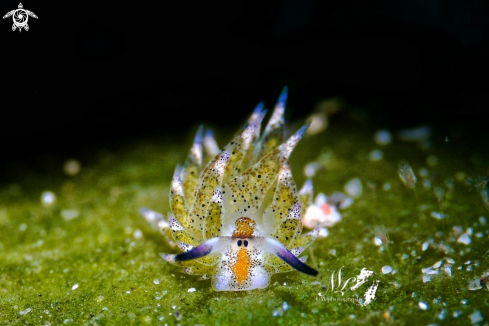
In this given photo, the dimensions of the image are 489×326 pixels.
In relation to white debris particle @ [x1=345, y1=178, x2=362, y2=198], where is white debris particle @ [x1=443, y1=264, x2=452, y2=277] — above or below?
below

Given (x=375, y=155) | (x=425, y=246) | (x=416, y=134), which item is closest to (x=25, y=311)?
(x=425, y=246)

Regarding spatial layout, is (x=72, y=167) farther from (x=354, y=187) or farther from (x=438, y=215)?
(x=438, y=215)

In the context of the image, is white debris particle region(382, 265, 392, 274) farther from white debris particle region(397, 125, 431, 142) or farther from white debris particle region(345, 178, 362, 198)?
white debris particle region(397, 125, 431, 142)

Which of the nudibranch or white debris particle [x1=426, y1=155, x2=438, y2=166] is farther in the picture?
white debris particle [x1=426, y1=155, x2=438, y2=166]

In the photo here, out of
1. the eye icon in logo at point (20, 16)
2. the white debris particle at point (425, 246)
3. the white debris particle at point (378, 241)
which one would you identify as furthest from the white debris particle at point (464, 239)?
the eye icon in logo at point (20, 16)

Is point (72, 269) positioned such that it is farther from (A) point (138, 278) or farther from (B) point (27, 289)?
(A) point (138, 278)

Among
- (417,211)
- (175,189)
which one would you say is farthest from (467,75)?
(175,189)

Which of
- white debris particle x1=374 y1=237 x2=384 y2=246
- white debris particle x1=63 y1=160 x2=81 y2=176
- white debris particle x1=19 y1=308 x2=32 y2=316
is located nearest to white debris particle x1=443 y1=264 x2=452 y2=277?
white debris particle x1=374 y1=237 x2=384 y2=246
